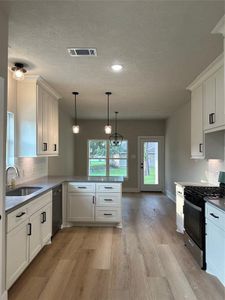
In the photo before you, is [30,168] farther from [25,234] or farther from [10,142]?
[25,234]

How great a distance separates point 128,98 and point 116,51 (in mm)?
2565

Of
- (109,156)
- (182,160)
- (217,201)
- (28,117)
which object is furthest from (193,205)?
(109,156)

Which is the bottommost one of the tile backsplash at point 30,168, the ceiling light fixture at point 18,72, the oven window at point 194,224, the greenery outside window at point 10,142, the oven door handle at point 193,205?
the oven window at point 194,224

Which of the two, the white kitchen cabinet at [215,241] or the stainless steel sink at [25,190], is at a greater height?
the stainless steel sink at [25,190]

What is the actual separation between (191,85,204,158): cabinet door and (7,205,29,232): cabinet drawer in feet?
8.79

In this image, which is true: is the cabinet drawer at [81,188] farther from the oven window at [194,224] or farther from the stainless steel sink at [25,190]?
the oven window at [194,224]

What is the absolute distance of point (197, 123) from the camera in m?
4.06

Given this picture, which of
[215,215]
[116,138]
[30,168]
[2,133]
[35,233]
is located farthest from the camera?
[116,138]

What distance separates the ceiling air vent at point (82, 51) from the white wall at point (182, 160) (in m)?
2.54

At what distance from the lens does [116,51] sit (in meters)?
2.90

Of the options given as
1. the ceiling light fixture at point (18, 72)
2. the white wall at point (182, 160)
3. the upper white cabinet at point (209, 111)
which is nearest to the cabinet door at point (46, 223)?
the ceiling light fixture at point (18, 72)

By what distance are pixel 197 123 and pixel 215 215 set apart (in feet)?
6.06

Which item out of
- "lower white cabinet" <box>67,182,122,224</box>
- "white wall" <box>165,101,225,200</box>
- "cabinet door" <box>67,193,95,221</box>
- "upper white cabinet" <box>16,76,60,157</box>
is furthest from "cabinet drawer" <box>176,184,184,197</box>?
"upper white cabinet" <box>16,76,60,157</box>

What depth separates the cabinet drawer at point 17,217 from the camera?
2.33 metres
